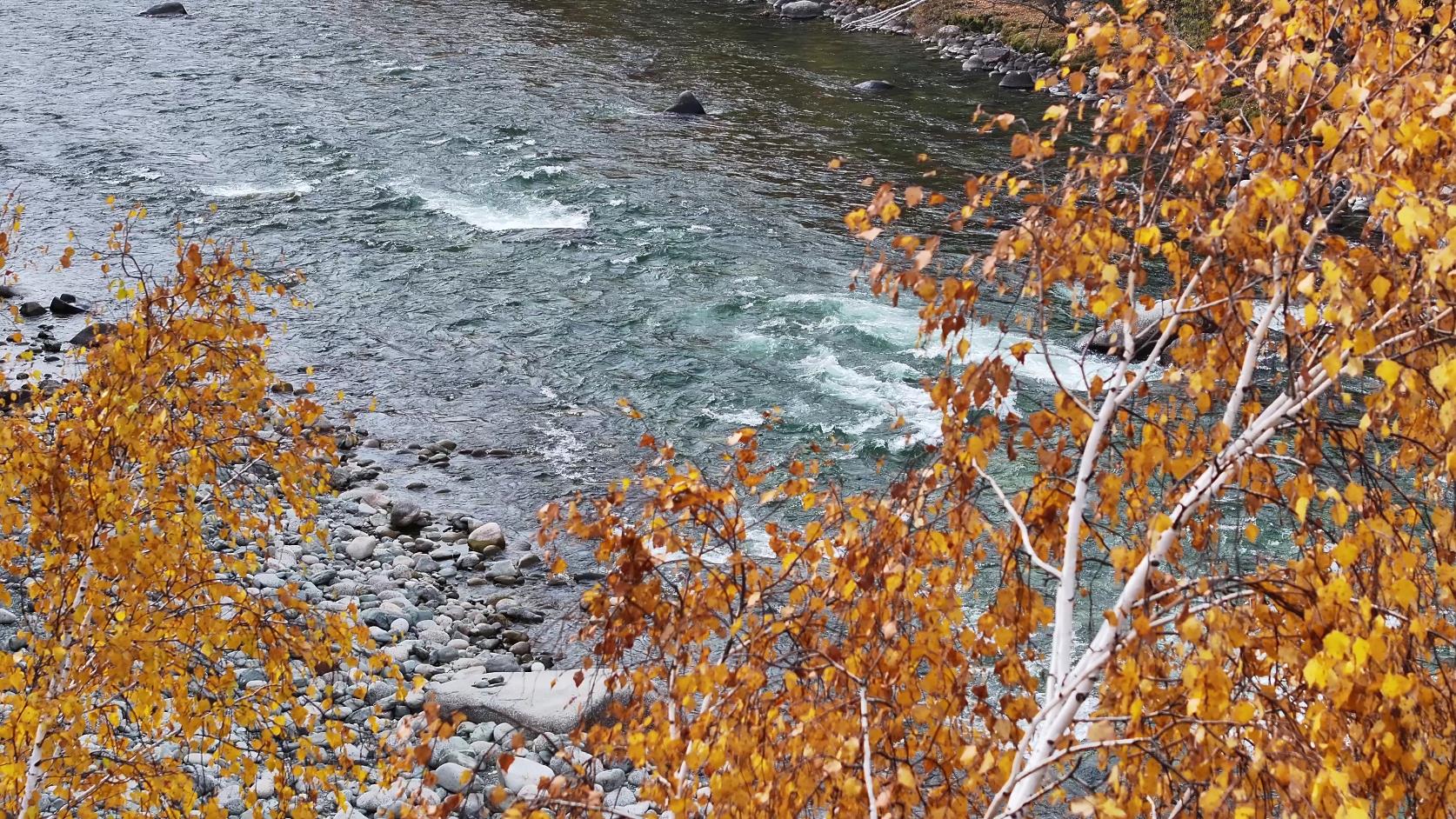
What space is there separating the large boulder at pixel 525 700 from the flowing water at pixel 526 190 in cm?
331

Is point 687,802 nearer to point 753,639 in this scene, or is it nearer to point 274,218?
point 753,639

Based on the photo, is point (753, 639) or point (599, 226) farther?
point (599, 226)

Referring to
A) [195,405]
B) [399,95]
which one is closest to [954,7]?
[399,95]

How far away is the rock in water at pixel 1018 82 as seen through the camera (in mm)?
27906

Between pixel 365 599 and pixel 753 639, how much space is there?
761 cm

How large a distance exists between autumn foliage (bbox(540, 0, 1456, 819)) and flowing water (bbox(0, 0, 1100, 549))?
8.72m

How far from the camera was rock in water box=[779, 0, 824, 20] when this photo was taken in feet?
116

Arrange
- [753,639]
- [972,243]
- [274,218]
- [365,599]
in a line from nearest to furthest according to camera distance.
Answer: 1. [753,639]
2. [365,599]
3. [972,243]
4. [274,218]

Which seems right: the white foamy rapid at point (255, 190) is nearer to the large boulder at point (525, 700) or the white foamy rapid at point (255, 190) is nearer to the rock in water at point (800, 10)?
the large boulder at point (525, 700)

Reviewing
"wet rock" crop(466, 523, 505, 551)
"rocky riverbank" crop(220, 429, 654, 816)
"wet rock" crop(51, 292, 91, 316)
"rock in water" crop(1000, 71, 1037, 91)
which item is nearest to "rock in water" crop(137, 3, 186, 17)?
"wet rock" crop(51, 292, 91, 316)

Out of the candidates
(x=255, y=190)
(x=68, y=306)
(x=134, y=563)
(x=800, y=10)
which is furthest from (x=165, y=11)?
(x=134, y=563)

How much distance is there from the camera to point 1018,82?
2803cm

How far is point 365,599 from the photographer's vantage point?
37.0 ft

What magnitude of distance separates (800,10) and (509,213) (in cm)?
1752
